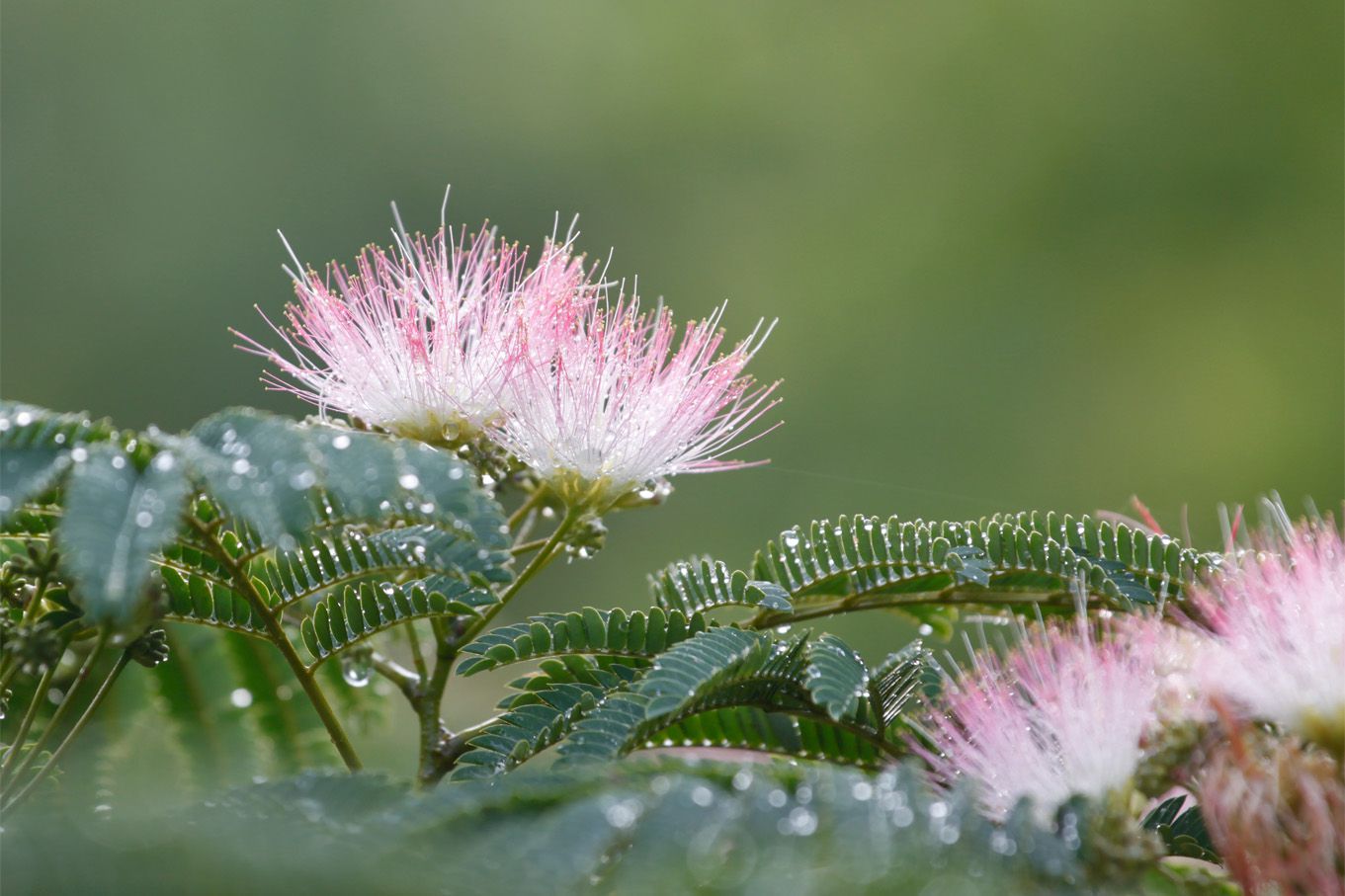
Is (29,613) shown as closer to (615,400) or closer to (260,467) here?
(260,467)

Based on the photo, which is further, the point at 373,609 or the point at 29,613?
the point at 373,609

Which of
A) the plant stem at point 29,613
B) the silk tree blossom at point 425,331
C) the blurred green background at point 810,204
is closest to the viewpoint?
A: the plant stem at point 29,613

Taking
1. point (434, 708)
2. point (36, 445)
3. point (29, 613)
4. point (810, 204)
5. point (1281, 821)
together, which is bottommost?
point (1281, 821)

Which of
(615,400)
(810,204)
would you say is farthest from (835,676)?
(810,204)

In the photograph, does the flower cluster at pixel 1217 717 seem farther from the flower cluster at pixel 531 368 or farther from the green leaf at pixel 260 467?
the green leaf at pixel 260 467

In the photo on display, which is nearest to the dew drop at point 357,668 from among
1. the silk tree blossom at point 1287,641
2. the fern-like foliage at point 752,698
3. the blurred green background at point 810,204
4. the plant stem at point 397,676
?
the plant stem at point 397,676

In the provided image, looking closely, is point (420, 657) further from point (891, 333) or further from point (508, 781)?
point (891, 333)
